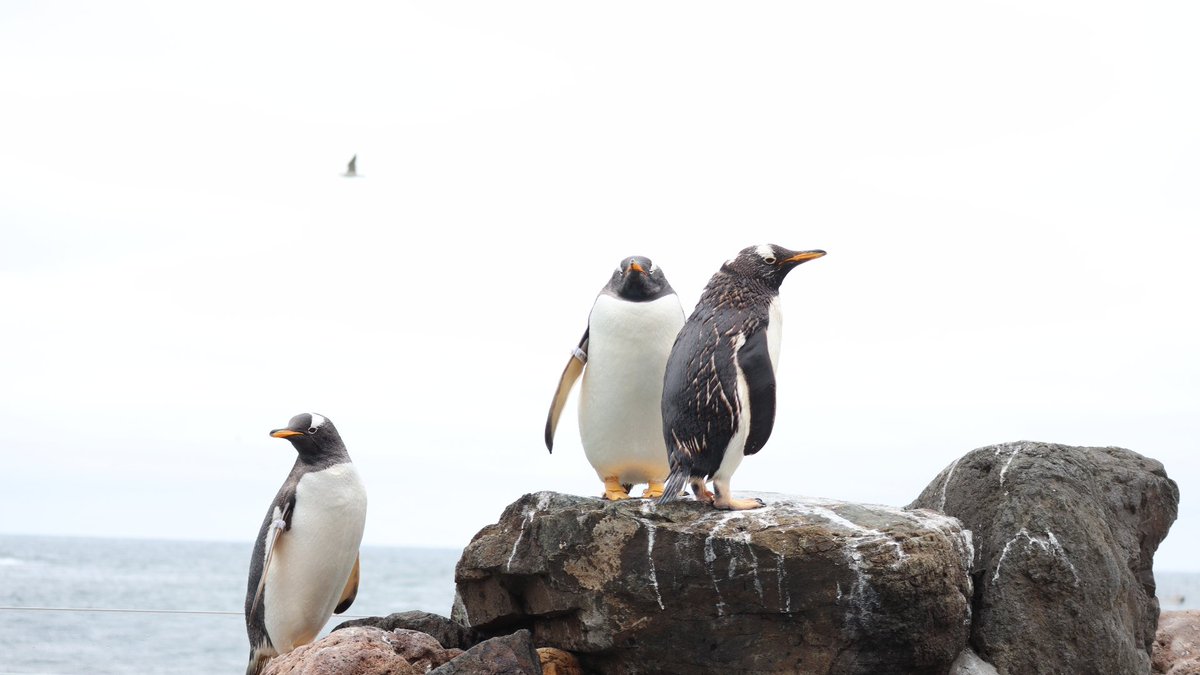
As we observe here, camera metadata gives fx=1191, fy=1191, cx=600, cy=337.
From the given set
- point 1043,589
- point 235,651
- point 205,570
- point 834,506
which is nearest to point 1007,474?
point 1043,589

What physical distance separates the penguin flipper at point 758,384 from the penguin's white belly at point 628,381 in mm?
642

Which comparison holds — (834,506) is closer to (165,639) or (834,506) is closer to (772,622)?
(772,622)

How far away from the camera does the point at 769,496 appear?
18.7 ft

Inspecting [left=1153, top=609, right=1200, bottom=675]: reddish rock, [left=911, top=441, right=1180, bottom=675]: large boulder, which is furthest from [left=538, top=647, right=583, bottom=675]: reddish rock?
[left=1153, top=609, right=1200, bottom=675]: reddish rock

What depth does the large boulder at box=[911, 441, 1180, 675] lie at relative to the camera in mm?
5277

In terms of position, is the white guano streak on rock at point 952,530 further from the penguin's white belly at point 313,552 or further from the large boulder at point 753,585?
the penguin's white belly at point 313,552

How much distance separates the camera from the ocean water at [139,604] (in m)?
16.2

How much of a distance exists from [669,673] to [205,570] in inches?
1536

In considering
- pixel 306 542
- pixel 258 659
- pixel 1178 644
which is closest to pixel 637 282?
pixel 306 542

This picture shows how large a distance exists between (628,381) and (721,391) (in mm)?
793

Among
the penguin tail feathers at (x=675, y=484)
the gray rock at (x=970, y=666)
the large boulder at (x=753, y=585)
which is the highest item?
the penguin tail feathers at (x=675, y=484)

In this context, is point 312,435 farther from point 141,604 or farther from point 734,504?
point 141,604

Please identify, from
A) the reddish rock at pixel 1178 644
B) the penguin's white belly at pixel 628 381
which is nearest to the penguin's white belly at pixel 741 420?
the penguin's white belly at pixel 628 381

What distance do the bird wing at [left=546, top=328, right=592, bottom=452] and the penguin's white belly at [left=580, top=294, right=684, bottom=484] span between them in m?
0.15
